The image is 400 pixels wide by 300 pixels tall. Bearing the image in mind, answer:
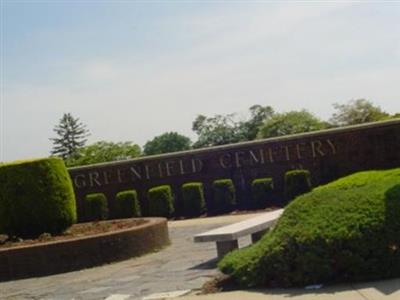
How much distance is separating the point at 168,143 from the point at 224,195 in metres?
49.4

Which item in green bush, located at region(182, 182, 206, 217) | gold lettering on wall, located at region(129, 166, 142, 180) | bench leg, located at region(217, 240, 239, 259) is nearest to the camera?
bench leg, located at region(217, 240, 239, 259)

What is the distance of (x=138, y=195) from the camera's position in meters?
20.9

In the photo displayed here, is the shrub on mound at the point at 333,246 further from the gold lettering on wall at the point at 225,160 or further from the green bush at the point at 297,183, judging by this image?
the gold lettering on wall at the point at 225,160

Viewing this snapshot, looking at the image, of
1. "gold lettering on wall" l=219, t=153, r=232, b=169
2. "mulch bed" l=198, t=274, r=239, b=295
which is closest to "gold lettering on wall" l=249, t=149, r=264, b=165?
"gold lettering on wall" l=219, t=153, r=232, b=169

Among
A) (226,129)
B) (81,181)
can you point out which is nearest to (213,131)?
(226,129)

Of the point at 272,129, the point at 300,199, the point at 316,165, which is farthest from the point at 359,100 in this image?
the point at 300,199

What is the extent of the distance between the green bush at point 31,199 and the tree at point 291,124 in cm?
3011

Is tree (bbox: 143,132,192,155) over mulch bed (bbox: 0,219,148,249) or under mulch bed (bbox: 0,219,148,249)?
over

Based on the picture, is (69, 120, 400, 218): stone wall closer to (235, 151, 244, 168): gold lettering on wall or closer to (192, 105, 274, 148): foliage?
(235, 151, 244, 168): gold lettering on wall

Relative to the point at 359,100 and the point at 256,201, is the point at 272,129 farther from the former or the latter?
the point at 256,201

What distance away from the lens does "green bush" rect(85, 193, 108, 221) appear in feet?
67.9

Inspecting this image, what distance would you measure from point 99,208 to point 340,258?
14.6m

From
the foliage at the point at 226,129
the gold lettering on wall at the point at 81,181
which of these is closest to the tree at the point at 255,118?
the foliage at the point at 226,129

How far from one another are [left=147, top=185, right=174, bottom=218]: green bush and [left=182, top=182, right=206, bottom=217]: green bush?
0.47 meters
